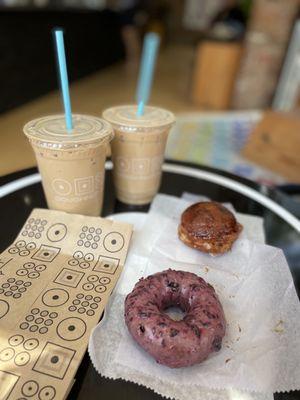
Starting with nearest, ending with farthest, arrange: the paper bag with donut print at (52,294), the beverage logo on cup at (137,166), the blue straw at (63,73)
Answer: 1. the paper bag with donut print at (52,294)
2. the blue straw at (63,73)
3. the beverage logo on cup at (137,166)

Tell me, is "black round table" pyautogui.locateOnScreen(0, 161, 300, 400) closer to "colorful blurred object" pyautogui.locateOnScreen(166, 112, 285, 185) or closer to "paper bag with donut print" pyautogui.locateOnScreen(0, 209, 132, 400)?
"paper bag with donut print" pyautogui.locateOnScreen(0, 209, 132, 400)

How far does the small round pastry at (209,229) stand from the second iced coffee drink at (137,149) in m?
0.23

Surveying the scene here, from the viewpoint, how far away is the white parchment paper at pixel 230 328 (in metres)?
0.64

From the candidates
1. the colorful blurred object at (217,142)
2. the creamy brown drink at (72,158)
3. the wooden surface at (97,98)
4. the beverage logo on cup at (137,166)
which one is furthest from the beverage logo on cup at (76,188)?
the colorful blurred object at (217,142)

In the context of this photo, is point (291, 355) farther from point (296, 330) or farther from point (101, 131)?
point (101, 131)

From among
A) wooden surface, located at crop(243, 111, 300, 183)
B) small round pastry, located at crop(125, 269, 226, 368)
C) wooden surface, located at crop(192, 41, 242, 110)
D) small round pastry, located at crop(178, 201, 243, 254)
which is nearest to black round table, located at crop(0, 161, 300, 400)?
small round pastry, located at crop(178, 201, 243, 254)

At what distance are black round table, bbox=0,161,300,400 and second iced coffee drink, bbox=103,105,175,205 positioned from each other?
7 centimetres

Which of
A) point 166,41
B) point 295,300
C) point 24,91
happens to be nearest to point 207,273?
point 295,300

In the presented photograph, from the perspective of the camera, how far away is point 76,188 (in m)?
0.97

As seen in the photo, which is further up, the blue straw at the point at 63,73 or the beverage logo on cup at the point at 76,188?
the blue straw at the point at 63,73

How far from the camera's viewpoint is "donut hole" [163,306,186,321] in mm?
790

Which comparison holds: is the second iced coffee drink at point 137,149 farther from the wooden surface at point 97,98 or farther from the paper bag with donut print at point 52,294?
the wooden surface at point 97,98

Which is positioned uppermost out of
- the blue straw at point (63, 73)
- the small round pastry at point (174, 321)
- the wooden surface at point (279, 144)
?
the blue straw at point (63, 73)

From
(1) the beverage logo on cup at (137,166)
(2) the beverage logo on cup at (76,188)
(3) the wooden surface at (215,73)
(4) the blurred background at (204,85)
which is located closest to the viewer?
(2) the beverage logo on cup at (76,188)
